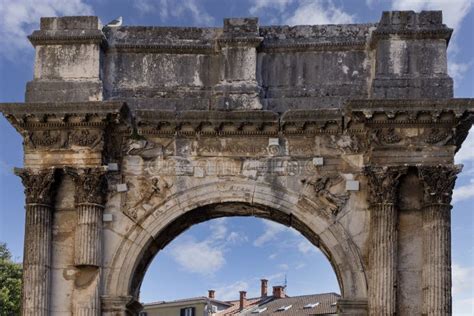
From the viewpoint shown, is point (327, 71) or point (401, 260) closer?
point (401, 260)

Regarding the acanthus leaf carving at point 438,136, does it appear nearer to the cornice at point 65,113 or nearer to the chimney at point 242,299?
the cornice at point 65,113

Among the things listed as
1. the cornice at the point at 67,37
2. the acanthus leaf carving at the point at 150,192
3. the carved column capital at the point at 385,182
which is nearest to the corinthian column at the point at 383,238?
the carved column capital at the point at 385,182

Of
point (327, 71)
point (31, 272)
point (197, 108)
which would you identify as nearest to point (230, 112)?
point (197, 108)

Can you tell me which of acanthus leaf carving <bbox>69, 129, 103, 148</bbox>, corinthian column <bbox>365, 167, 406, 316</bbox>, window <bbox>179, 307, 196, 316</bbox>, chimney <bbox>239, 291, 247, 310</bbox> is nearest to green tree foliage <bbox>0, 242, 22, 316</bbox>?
window <bbox>179, 307, 196, 316</bbox>

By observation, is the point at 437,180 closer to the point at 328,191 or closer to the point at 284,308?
the point at 328,191

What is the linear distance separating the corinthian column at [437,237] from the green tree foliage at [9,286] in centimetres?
1748

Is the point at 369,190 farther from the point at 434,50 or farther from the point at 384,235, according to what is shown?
the point at 434,50

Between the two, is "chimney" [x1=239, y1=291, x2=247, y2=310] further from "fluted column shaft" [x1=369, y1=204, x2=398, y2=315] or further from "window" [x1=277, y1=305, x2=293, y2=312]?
"fluted column shaft" [x1=369, y1=204, x2=398, y2=315]

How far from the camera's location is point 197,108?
14.1 metres

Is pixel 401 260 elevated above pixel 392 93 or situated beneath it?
situated beneath

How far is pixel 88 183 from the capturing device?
1366 cm

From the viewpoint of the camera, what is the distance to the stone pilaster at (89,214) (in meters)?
13.5

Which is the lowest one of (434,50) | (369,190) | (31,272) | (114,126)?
(31,272)

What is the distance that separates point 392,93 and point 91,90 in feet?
13.3
